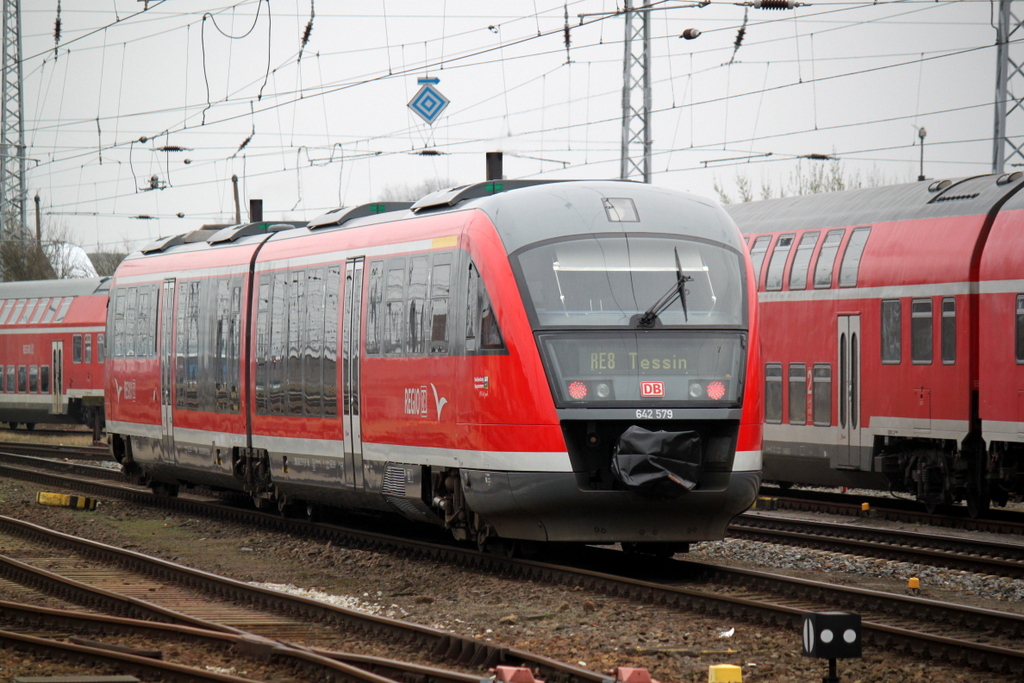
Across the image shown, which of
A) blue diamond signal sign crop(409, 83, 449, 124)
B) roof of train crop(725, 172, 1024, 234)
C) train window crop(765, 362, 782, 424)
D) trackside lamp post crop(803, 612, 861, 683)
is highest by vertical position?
blue diamond signal sign crop(409, 83, 449, 124)

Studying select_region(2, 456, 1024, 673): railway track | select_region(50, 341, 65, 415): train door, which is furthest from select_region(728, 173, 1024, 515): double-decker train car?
select_region(50, 341, 65, 415): train door

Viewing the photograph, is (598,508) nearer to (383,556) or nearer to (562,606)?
(562,606)

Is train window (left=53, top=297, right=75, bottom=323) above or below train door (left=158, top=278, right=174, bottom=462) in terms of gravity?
above

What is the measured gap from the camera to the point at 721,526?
39.9 ft

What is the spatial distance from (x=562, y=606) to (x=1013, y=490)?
792cm

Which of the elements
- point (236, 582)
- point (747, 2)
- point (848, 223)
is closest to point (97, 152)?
point (747, 2)

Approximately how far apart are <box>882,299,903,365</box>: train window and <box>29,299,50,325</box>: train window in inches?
1184

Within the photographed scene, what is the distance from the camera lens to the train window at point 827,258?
18.9 meters

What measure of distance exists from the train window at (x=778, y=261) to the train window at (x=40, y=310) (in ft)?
90.9

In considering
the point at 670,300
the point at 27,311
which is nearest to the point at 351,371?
the point at 670,300

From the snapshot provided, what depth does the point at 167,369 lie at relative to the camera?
1967 centimetres

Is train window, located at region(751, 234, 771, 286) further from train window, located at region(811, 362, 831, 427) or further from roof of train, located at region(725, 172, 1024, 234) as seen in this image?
train window, located at region(811, 362, 831, 427)

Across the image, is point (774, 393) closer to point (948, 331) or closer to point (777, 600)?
point (948, 331)

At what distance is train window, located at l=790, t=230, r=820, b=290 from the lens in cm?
1933
